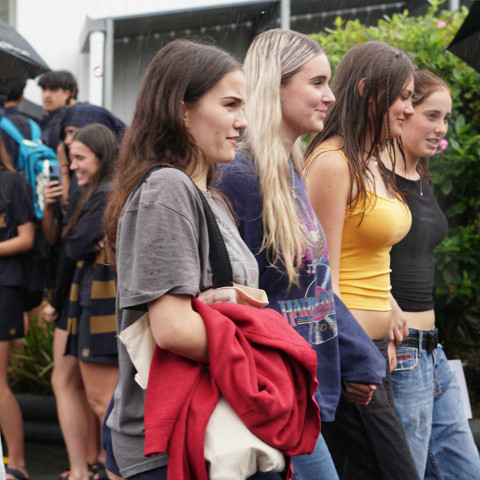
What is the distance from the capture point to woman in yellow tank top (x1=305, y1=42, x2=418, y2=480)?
299cm

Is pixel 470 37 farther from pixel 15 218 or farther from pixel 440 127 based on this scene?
pixel 15 218

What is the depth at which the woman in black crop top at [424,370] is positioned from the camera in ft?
11.2

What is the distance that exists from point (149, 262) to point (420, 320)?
1.87 metres

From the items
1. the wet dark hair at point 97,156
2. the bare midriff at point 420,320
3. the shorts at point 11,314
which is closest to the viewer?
the bare midriff at point 420,320

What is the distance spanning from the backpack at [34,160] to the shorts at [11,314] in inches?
23.8

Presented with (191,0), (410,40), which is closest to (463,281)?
(410,40)

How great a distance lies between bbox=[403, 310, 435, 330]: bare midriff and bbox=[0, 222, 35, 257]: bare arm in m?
2.70

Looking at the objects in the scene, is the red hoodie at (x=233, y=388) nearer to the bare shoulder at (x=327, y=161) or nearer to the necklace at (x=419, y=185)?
the bare shoulder at (x=327, y=161)

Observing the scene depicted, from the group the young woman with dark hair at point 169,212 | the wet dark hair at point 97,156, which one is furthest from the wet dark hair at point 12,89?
the young woman with dark hair at point 169,212

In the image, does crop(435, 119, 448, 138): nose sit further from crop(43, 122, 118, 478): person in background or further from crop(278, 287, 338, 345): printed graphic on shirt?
crop(43, 122, 118, 478): person in background

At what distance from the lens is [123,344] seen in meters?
2.20

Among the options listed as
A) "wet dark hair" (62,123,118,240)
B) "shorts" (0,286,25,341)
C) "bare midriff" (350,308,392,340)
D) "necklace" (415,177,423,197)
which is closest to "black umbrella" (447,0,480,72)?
"necklace" (415,177,423,197)

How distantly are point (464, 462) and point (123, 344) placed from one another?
1986mm

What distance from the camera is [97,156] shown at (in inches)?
193
